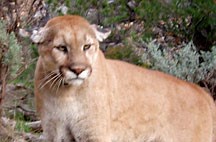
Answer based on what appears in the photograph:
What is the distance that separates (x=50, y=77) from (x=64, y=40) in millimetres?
361

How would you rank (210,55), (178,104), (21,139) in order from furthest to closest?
1. (210,55)
2. (21,139)
3. (178,104)

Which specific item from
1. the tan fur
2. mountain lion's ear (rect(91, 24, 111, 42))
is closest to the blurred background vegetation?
the tan fur

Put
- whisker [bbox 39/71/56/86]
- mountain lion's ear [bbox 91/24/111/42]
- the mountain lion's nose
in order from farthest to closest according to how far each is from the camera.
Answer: mountain lion's ear [bbox 91/24/111/42] → whisker [bbox 39/71/56/86] → the mountain lion's nose

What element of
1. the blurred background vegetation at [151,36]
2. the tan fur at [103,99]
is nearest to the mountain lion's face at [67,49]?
the tan fur at [103,99]

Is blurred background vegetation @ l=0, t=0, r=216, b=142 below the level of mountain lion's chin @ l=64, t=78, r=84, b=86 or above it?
below

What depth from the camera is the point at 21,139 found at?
320 inches

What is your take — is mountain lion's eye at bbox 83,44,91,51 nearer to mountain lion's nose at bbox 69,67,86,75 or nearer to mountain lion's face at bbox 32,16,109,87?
mountain lion's face at bbox 32,16,109,87

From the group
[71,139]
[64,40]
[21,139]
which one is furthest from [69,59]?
[21,139]

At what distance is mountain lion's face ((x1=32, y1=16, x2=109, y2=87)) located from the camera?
20.3 feet

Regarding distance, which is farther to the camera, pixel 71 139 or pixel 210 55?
pixel 210 55

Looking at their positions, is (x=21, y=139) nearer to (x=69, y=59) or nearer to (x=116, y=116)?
(x=116, y=116)

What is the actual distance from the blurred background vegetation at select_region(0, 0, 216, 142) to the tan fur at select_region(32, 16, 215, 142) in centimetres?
169

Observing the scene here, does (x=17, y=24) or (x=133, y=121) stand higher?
(x=17, y=24)

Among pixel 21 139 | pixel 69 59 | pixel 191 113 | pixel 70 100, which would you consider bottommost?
pixel 21 139
